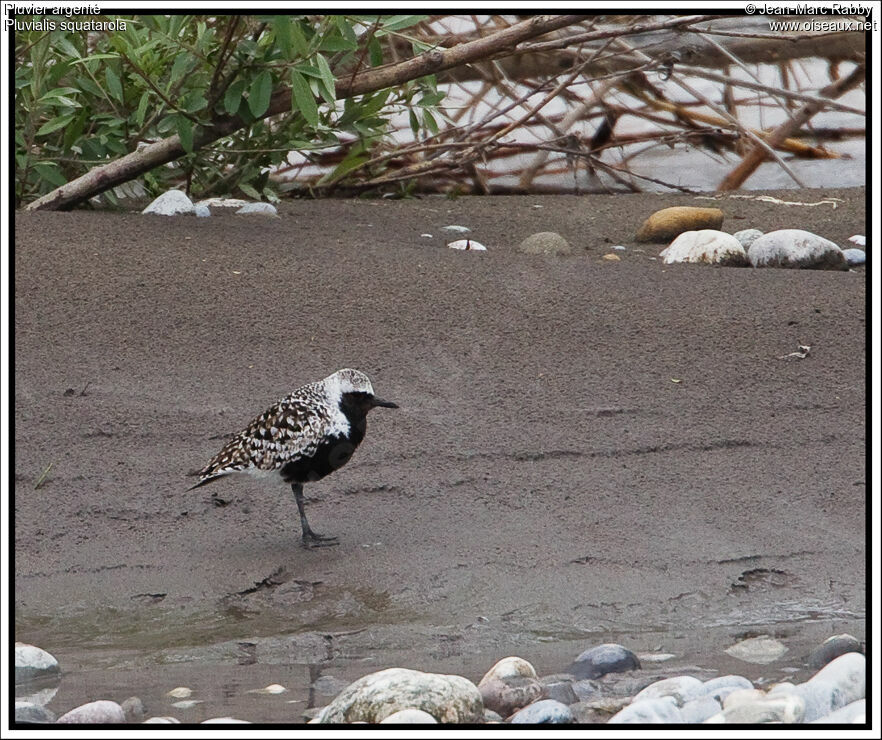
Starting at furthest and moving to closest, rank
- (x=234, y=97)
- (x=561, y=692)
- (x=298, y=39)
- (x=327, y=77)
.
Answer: (x=234, y=97)
(x=327, y=77)
(x=298, y=39)
(x=561, y=692)

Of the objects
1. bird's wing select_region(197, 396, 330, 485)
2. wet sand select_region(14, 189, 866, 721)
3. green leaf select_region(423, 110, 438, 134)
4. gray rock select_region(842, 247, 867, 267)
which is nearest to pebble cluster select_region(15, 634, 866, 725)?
wet sand select_region(14, 189, 866, 721)

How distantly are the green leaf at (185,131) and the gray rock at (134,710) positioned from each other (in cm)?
421

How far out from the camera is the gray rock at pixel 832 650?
3.91m

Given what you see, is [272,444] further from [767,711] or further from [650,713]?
[767,711]

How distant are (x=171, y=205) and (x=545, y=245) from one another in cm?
240

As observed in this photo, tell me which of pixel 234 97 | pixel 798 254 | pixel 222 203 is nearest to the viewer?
pixel 234 97

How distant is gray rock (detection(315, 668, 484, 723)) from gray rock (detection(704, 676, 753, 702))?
2.34 feet

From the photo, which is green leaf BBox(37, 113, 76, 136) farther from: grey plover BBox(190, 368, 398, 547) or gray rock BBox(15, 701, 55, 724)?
gray rock BBox(15, 701, 55, 724)

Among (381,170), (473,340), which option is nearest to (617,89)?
(381,170)

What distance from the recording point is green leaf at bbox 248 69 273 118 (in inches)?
263

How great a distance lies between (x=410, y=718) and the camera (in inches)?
130

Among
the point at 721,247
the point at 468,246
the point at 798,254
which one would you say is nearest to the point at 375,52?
the point at 468,246

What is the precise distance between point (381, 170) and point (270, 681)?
232 inches

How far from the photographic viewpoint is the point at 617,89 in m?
10.2
